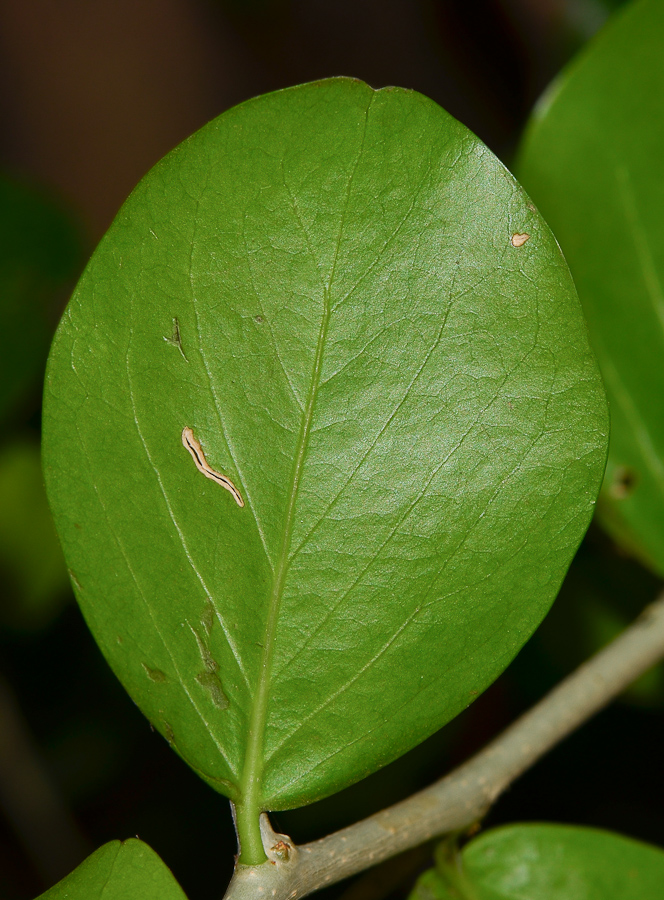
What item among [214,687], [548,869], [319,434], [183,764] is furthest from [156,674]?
[183,764]

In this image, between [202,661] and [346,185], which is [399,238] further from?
[202,661]

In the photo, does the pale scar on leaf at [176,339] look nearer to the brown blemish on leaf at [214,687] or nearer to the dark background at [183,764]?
the brown blemish on leaf at [214,687]

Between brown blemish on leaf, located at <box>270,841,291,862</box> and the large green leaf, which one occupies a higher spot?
brown blemish on leaf, located at <box>270,841,291,862</box>

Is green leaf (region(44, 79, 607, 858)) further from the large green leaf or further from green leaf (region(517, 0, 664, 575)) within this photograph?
green leaf (region(517, 0, 664, 575))

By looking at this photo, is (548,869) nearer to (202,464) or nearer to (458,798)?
(458,798)

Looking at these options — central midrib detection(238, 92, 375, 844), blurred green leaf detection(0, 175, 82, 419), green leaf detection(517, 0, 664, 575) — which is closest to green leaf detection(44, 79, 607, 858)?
central midrib detection(238, 92, 375, 844)

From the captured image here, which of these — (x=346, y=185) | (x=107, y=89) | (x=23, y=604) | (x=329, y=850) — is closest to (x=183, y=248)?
(x=346, y=185)

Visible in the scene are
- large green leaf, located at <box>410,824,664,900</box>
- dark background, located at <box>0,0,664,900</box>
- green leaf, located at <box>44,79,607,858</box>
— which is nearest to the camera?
green leaf, located at <box>44,79,607,858</box>
